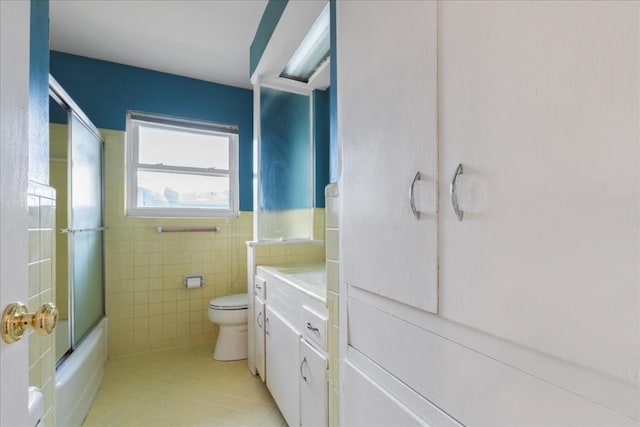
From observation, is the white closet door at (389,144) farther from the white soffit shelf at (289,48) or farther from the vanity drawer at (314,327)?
the white soffit shelf at (289,48)

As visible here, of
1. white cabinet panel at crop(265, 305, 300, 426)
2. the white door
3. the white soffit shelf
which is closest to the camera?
the white door

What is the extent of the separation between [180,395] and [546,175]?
2.36 m

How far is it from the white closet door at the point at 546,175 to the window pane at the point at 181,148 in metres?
2.68

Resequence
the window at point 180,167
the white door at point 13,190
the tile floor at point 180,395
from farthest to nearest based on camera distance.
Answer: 1. the window at point 180,167
2. the tile floor at point 180,395
3. the white door at point 13,190

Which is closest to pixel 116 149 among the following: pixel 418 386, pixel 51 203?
pixel 51 203

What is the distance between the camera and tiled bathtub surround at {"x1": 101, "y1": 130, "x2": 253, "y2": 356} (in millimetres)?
2514

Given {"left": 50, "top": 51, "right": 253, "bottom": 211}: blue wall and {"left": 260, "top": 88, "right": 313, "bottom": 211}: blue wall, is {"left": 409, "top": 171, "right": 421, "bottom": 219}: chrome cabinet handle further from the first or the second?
{"left": 50, "top": 51, "right": 253, "bottom": 211}: blue wall

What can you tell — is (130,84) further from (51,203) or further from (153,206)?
(51,203)

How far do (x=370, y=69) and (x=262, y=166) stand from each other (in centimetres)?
169

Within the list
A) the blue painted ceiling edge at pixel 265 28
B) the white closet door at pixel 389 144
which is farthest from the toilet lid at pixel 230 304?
the blue painted ceiling edge at pixel 265 28

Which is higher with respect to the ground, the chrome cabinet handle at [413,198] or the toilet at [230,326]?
the chrome cabinet handle at [413,198]

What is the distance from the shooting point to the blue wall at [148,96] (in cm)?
242

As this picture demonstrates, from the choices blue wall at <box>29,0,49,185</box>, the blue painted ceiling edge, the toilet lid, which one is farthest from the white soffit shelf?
the toilet lid

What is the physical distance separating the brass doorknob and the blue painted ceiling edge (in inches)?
67.5
